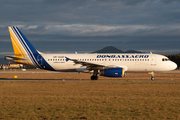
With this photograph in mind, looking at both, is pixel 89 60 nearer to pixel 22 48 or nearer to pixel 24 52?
pixel 24 52

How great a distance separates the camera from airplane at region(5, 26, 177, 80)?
121 feet

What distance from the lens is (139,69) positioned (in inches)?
1468

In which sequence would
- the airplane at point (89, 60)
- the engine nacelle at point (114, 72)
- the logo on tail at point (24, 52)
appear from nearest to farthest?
the engine nacelle at point (114, 72) → the airplane at point (89, 60) → the logo on tail at point (24, 52)

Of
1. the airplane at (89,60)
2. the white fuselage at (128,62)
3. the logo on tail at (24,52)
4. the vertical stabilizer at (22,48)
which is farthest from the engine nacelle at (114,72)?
the vertical stabilizer at (22,48)

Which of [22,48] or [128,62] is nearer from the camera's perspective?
→ [128,62]

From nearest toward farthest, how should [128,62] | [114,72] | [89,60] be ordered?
[114,72] < [128,62] < [89,60]

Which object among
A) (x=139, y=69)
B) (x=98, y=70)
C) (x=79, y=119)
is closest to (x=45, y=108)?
(x=79, y=119)

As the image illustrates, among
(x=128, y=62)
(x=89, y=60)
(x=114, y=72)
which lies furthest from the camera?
(x=89, y=60)

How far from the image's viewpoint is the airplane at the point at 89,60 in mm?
37000

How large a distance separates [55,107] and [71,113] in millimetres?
2143

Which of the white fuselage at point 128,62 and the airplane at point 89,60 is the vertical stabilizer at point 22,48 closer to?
the airplane at point 89,60

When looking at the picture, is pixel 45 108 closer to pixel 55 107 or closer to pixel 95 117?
pixel 55 107

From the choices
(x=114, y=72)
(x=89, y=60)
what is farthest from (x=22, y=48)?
(x=114, y=72)

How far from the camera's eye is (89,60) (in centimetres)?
3816
